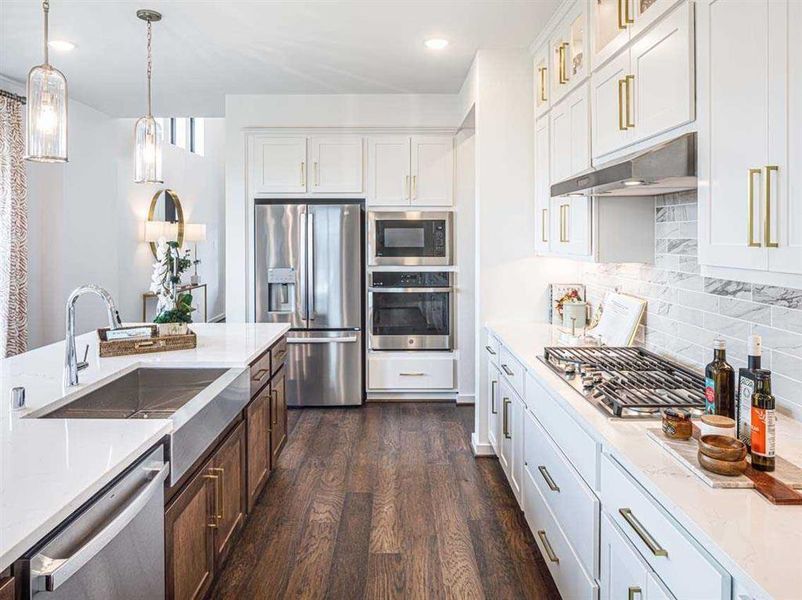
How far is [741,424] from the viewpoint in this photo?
4.64ft

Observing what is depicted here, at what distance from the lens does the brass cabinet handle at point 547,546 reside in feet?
7.12

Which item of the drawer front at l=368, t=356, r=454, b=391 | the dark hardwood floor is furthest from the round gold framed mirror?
the dark hardwood floor

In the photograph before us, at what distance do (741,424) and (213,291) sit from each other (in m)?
8.13

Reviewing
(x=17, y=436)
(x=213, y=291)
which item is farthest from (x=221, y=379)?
(x=213, y=291)

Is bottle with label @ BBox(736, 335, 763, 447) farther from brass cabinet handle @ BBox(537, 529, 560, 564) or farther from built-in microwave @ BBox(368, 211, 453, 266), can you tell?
built-in microwave @ BBox(368, 211, 453, 266)

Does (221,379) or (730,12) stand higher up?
(730,12)

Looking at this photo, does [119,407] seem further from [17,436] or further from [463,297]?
[463,297]

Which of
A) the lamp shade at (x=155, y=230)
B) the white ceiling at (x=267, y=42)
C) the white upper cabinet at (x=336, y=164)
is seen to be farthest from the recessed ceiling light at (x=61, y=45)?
the lamp shade at (x=155, y=230)

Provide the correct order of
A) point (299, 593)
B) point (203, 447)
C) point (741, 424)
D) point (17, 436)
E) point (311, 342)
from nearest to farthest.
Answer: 1. point (741, 424)
2. point (17, 436)
3. point (203, 447)
4. point (299, 593)
5. point (311, 342)

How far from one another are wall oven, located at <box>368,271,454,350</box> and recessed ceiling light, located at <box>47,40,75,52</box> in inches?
104

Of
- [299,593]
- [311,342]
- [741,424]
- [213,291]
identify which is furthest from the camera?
[213,291]

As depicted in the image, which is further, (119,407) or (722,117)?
(119,407)

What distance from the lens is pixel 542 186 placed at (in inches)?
139

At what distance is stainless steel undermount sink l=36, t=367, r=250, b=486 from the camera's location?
181 cm
